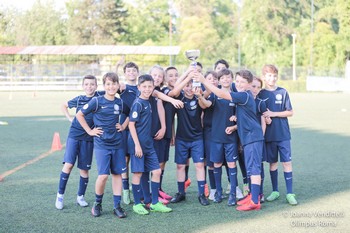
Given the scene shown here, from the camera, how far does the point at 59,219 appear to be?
5828 millimetres

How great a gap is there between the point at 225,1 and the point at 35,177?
7644cm

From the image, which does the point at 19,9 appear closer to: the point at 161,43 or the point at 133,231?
the point at 161,43

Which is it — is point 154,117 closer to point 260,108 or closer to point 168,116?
point 168,116

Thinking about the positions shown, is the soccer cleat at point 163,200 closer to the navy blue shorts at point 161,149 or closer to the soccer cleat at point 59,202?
the navy blue shorts at point 161,149

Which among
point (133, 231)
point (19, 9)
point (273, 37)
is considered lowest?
point (133, 231)

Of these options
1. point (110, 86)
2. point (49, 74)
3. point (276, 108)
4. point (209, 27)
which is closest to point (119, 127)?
point (110, 86)

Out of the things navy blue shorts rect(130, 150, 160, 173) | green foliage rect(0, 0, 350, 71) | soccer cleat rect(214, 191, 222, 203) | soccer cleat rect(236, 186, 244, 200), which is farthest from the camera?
green foliage rect(0, 0, 350, 71)

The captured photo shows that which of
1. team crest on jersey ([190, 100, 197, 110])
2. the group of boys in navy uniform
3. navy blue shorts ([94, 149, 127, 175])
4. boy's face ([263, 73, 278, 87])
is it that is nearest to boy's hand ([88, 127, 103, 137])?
the group of boys in navy uniform

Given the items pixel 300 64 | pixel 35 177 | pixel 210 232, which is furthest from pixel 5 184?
pixel 300 64

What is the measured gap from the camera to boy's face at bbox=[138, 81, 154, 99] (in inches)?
243

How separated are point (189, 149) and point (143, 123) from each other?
0.84 metres

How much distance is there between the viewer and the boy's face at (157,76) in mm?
6695

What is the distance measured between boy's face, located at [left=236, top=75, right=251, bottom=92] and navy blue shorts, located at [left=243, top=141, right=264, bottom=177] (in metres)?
0.63

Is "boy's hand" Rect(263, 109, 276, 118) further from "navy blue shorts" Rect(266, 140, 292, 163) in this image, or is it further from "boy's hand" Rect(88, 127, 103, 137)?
"boy's hand" Rect(88, 127, 103, 137)
